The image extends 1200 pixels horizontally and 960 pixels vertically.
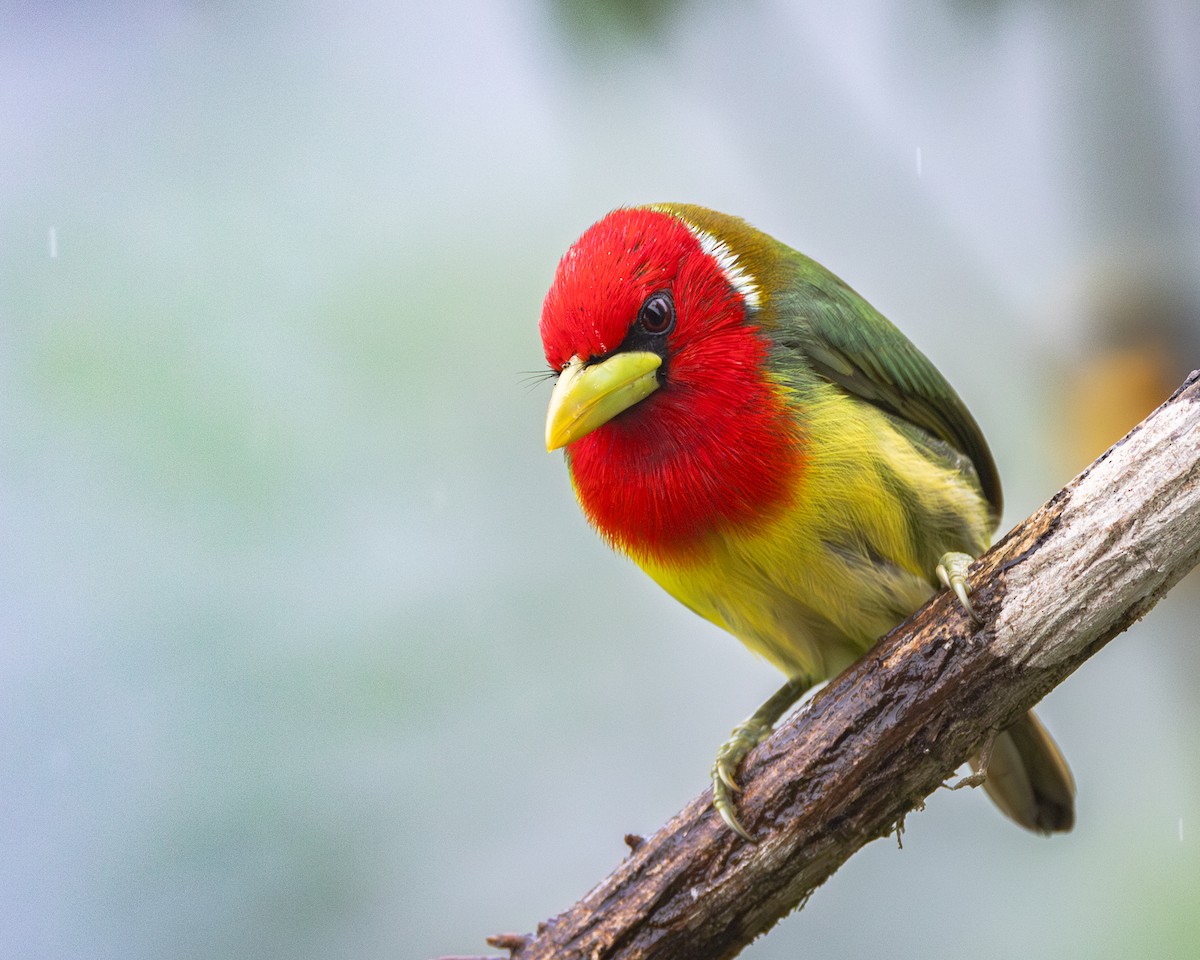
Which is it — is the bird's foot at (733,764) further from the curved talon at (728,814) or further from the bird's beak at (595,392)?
the bird's beak at (595,392)

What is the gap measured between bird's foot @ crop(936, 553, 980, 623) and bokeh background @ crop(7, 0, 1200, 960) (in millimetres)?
1942

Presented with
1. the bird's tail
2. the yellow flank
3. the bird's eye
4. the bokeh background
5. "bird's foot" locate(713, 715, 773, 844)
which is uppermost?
the bokeh background

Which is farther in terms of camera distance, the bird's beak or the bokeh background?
the bokeh background

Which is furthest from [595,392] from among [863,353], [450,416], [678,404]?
[450,416]

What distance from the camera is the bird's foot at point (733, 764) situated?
89.7 inches

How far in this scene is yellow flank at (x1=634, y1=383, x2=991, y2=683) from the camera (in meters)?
2.34

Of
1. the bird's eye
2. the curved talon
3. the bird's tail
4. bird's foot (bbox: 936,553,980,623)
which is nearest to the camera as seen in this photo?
bird's foot (bbox: 936,553,980,623)

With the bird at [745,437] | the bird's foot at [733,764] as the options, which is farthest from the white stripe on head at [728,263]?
the bird's foot at [733,764]

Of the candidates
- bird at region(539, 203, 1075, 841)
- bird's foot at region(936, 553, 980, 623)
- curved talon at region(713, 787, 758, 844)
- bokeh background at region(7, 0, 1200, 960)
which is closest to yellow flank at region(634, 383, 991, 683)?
bird at region(539, 203, 1075, 841)

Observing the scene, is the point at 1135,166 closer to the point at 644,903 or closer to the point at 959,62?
the point at 959,62

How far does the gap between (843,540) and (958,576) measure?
0.90ft

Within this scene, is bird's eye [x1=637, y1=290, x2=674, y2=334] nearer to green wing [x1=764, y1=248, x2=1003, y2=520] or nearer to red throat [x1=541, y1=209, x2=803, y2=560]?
red throat [x1=541, y1=209, x2=803, y2=560]

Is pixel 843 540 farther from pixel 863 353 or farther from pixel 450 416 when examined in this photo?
pixel 450 416

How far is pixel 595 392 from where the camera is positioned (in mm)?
2275
